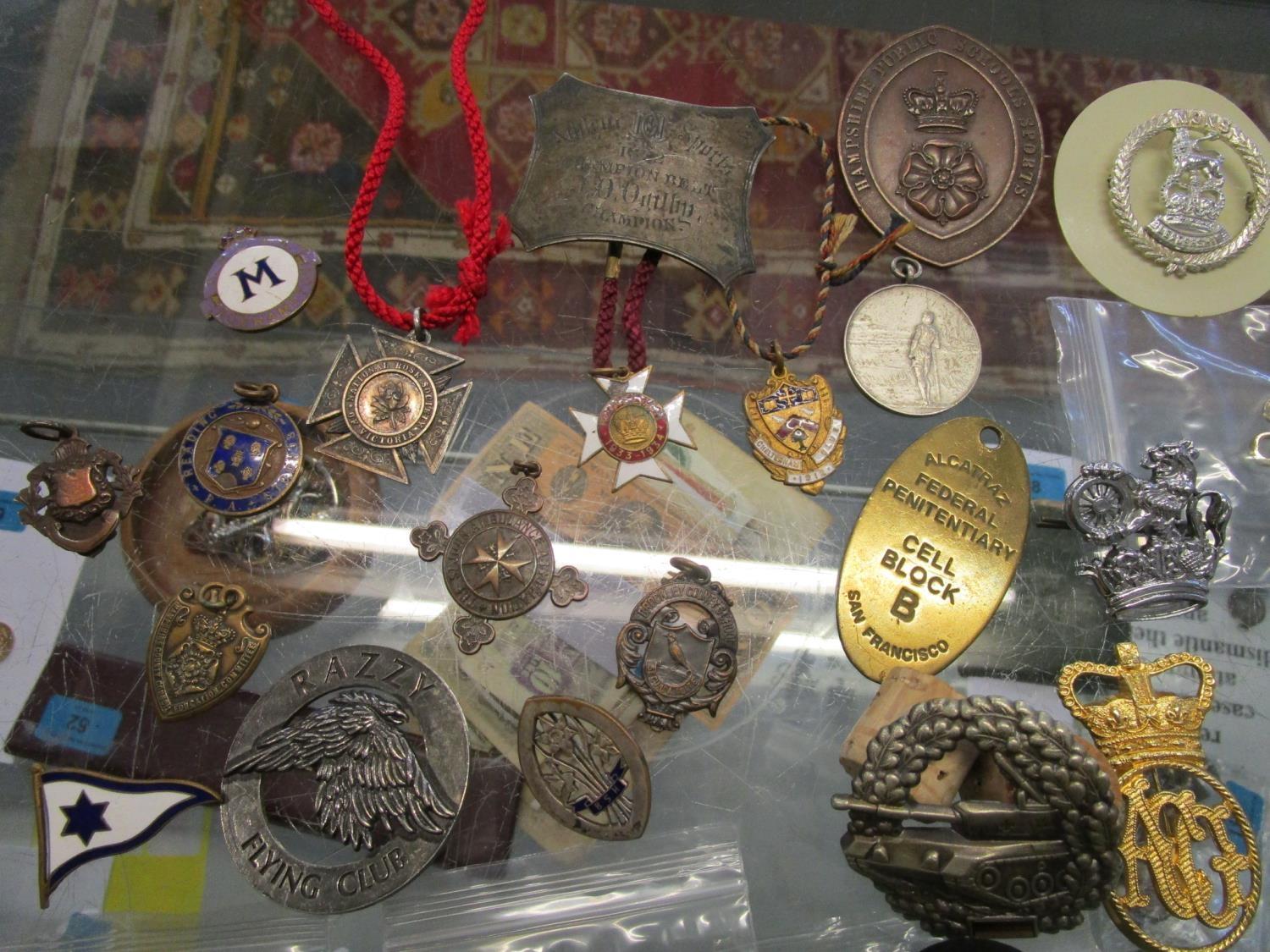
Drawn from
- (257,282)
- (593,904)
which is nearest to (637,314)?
(257,282)

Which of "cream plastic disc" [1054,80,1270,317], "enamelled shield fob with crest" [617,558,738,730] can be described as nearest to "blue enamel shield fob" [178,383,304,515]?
"enamelled shield fob with crest" [617,558,738,730]

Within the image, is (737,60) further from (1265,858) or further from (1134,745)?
(1265,858)

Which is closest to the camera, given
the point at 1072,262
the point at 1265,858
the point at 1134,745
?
the point at 1134,745

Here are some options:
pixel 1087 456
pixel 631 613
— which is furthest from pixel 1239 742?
pixel 631 613

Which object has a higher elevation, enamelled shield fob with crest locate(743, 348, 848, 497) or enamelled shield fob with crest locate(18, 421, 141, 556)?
enamelled shield fob with crest locate(743, 348, 848, 497)

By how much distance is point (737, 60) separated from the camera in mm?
2668

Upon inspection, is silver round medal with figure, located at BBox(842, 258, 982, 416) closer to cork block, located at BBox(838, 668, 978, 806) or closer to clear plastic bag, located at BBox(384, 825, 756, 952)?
cork block, located at BBox(838, 668, 978, 806)

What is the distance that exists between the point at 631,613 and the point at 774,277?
107 cm

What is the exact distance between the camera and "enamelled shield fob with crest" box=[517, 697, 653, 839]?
2.00 m

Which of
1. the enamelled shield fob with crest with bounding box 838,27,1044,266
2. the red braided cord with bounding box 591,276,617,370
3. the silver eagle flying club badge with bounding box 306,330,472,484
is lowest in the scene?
the silver eagle flying club badge with bounding box 306,330,472,484

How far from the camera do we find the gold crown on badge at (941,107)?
8.27 ft

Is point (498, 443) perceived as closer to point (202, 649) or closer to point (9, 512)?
point (202, 649)

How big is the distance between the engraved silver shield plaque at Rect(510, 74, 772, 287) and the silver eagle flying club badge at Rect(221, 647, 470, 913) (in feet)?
4.01

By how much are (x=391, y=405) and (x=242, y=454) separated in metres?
0.39
